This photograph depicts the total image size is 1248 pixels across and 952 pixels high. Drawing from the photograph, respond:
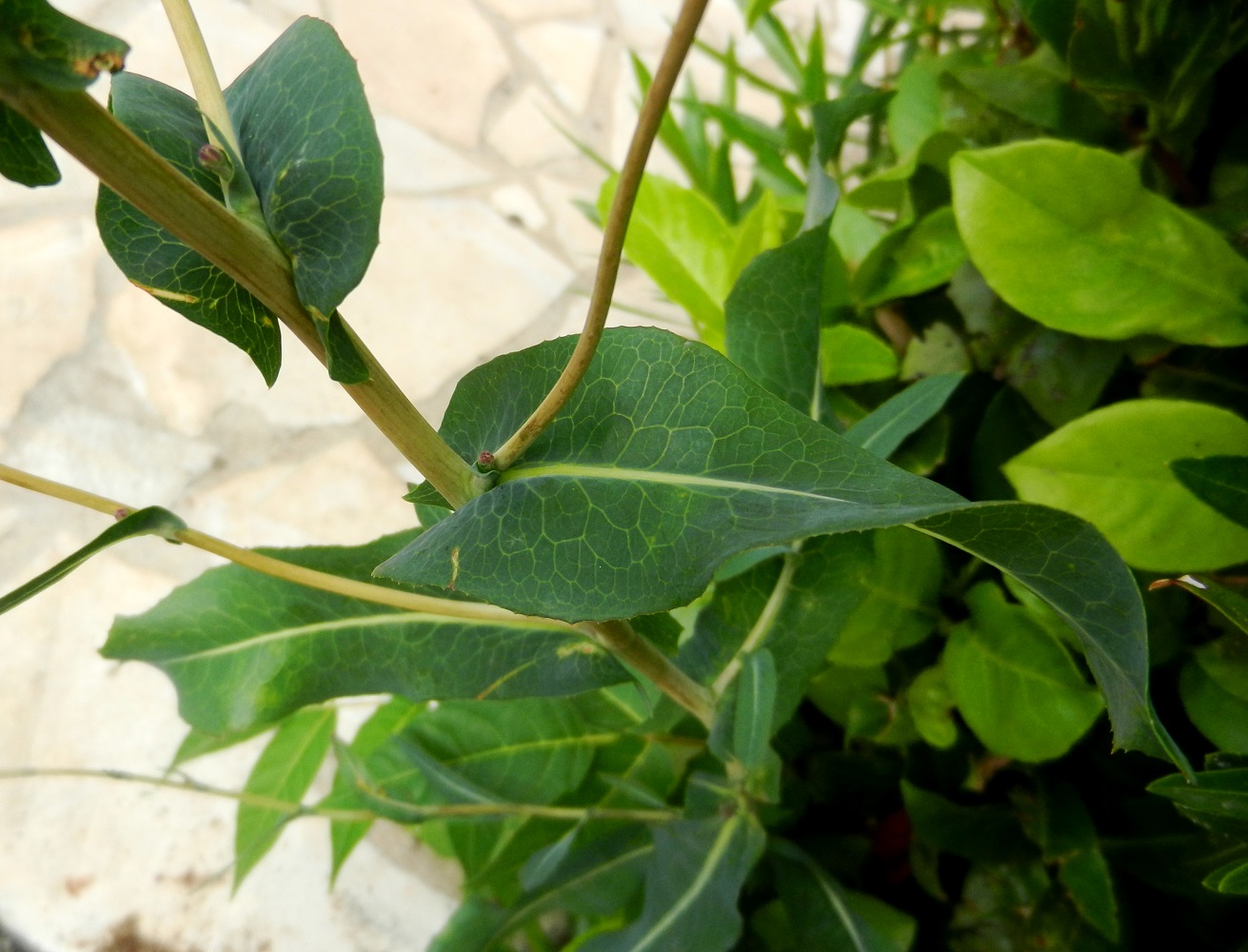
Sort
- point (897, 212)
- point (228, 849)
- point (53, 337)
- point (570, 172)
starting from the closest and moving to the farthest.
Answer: point (897, 212) → point (228, 849) → point (53, 337) → point (570, 172)

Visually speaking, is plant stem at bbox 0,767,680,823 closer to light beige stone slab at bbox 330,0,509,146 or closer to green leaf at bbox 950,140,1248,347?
green leaf at bbox 950,140,1248,347

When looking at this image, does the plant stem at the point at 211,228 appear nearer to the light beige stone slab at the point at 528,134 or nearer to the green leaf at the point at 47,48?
the green leaf at the point at 47,48

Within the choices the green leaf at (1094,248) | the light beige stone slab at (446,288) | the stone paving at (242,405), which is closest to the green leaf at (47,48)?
the green leaf at (1094,248)

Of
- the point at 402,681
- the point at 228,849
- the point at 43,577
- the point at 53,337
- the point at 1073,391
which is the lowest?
the point at 228,849

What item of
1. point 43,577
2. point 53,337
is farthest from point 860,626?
point 53,337

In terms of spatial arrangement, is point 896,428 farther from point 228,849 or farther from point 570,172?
point 570,172
